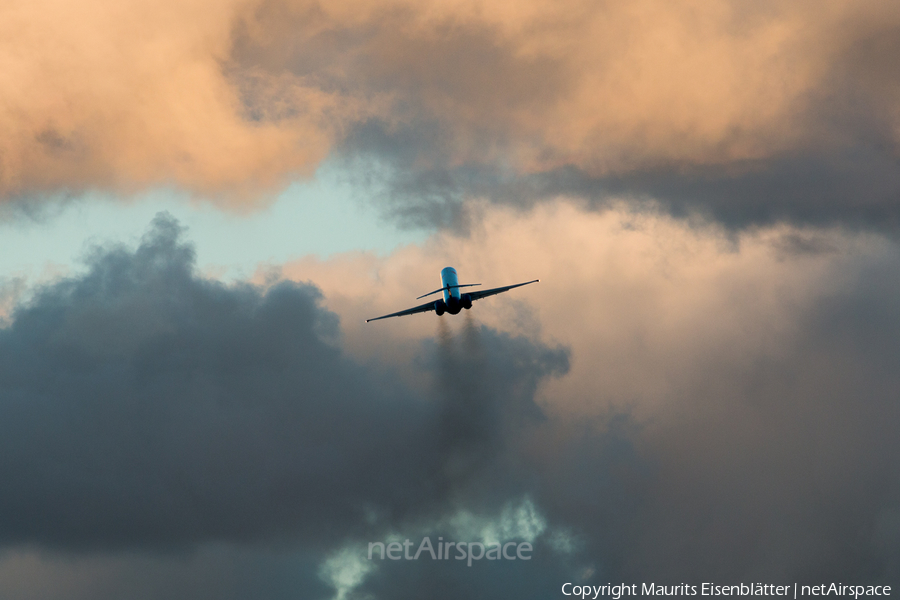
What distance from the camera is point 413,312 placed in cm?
18912

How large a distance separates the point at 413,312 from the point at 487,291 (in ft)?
57.5

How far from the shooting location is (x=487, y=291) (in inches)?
7323
